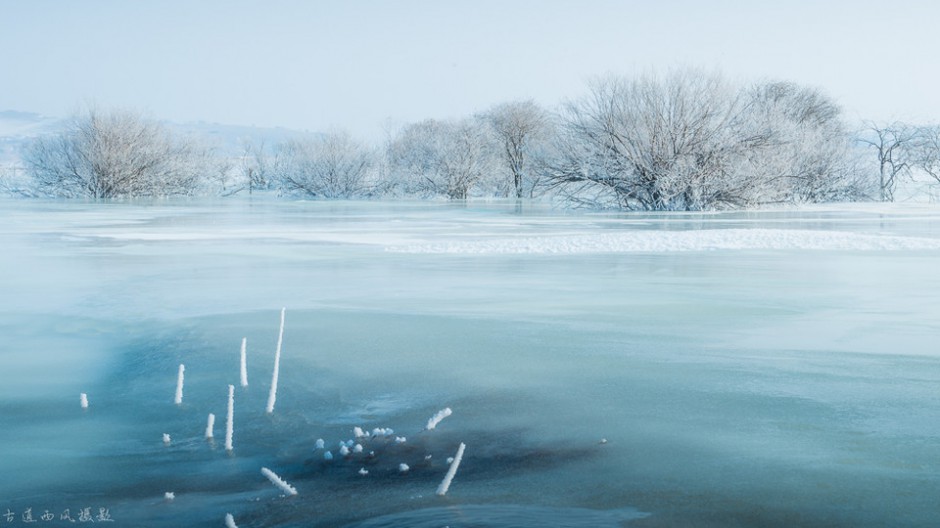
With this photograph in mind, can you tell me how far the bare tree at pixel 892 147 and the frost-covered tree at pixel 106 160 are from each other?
35.7 metres

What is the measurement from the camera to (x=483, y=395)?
547 centimetres

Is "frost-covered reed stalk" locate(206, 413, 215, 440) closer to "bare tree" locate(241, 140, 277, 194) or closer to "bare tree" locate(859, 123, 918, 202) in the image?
"bare tree" locate(859, 123, 918, 202)

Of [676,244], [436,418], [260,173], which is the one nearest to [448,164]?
[260,173]

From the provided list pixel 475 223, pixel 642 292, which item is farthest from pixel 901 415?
pixel 475 223

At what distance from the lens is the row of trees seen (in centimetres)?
3067

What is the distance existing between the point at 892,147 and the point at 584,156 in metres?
25.9

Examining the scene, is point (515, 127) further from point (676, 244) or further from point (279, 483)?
point (279, 483)

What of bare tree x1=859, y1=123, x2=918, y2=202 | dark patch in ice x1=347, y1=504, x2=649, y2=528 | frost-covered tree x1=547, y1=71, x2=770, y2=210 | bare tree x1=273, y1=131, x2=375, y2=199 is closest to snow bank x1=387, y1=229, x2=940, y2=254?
dark patch in ice x1=347, y1=504, x2=649, y2=528

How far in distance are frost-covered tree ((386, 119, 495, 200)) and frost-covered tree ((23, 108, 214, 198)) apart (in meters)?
12.5

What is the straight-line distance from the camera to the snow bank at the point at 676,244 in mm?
14984

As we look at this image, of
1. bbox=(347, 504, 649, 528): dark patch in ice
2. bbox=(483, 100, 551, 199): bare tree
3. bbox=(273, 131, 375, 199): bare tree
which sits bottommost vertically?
bbox=(347, 504, 649, 528): dark patch in ice

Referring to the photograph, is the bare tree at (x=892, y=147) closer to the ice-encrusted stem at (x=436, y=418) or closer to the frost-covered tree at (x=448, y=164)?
the frost-covered tree at (x=448, y=164)

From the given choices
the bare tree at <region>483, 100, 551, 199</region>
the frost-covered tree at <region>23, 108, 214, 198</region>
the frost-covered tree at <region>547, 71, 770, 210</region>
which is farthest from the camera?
the bare tree at <region>483, 100, 551, 199</region>

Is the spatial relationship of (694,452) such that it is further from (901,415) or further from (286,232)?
(286,232)
